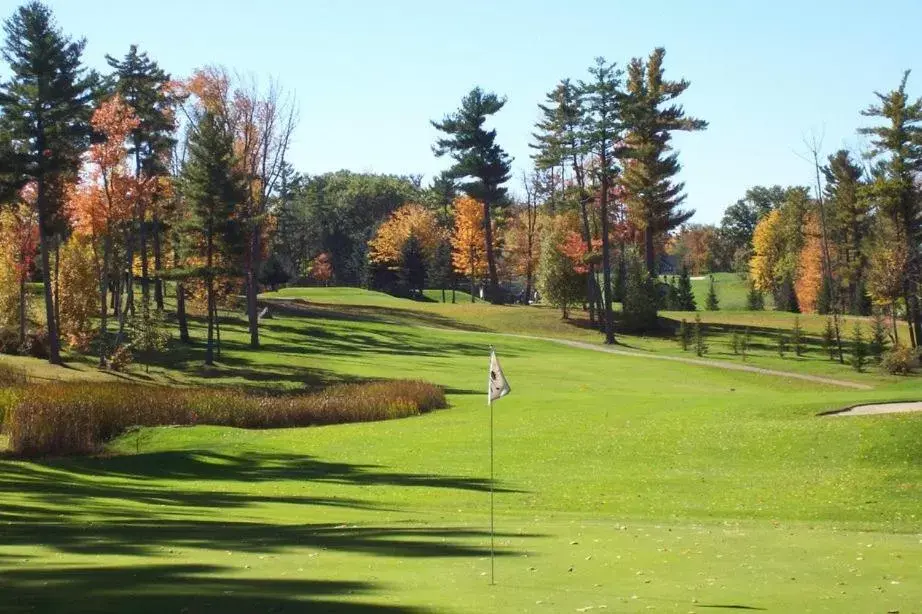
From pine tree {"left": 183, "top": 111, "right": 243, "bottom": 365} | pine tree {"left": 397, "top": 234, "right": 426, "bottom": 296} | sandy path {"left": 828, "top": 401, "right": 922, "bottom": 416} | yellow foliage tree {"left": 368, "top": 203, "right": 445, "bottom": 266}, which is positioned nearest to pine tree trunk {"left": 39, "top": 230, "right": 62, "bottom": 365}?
pine tree {"left": 183, "top": 111, "right": 243, "bottom": 365}

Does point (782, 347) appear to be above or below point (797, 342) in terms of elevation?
below

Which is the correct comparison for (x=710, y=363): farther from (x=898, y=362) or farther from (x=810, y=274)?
(x=810, y=274)

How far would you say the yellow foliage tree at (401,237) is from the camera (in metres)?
110

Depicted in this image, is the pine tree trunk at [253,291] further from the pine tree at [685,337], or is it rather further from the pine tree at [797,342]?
the pine tree at [797,342]

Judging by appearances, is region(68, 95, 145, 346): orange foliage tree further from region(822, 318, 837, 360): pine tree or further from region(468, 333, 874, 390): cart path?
region(822, 318, 837, 360): pine tree

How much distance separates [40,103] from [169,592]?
42.4m

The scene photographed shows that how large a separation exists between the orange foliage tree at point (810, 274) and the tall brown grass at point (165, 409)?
64.6 metres

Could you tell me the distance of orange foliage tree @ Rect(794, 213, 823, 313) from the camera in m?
96.6

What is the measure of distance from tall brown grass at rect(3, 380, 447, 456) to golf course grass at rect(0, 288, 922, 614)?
1.71 metres

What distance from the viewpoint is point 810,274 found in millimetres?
99062

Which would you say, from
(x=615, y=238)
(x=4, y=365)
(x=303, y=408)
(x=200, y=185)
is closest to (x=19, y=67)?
(x=200, y=185)

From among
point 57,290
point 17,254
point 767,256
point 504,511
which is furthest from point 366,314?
point 504,511

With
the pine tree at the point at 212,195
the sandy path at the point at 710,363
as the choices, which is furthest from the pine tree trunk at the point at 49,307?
the sandy path at the point at 710,363

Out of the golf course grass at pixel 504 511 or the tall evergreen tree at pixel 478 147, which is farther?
the tall evergreen tree at pixel 478 147
